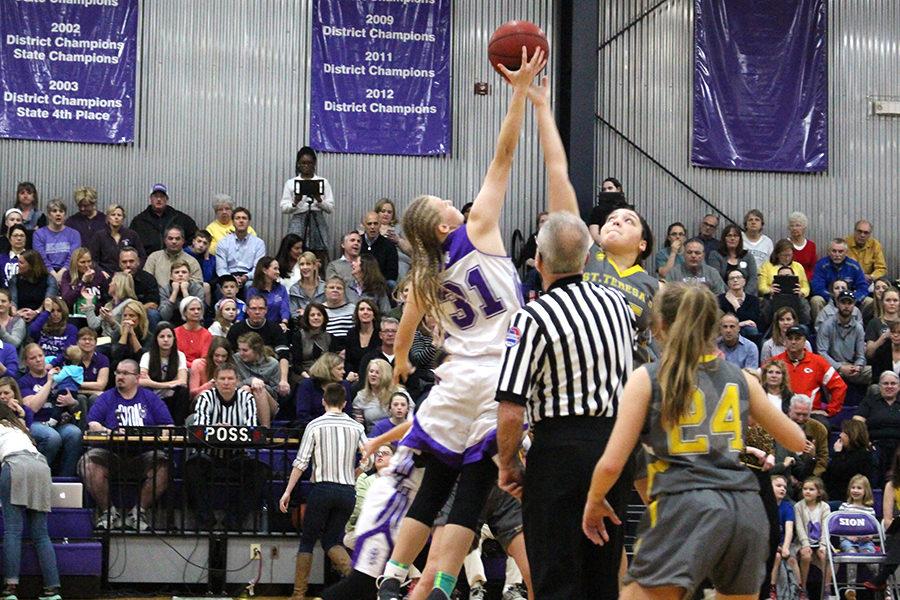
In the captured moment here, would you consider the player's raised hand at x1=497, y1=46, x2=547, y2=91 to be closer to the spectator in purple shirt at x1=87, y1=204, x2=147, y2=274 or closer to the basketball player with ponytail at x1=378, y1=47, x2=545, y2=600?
the basketball player with ponytail at x1=378, y1=47, x2=545, y2=600

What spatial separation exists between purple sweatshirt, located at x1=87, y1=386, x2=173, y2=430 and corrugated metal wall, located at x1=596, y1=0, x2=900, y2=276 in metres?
8.12

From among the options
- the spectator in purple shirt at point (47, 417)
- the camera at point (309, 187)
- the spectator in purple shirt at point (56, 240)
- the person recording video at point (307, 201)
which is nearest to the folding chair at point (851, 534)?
the spectator in purple shirt at point (47, 417)

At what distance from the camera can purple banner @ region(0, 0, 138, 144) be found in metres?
16.2

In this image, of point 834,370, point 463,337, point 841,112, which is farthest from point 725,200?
point 463,337

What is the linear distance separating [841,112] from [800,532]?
8644 mm

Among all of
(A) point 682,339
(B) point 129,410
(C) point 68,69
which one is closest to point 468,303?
(A) point 682,339

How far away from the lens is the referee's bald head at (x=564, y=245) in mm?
4957

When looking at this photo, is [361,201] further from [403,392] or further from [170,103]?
[403,392]

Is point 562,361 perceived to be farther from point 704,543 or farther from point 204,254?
point 204,254

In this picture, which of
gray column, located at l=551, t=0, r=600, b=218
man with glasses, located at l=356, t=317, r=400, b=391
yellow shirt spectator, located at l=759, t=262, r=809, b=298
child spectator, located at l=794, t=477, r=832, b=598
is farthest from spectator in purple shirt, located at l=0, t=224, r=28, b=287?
yellow shirt spectator, located at l=759, t=262, r=809, b=298

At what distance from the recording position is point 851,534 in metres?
11.3

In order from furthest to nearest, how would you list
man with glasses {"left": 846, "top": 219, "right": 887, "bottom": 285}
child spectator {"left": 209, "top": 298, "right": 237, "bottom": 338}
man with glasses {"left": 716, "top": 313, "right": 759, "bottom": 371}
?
man with glasses {"left": 846, "top": 219, "right": 887, "bottom": 285}
man with glasses {"left": 716, "top": 313, "right": 759, "bottom": 371}
child spectator {"left": 209, "top": 298, "right": 237, "bottom": 338}

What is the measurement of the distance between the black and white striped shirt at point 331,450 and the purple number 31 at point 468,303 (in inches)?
A: 204

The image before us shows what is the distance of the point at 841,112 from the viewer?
18.2m
